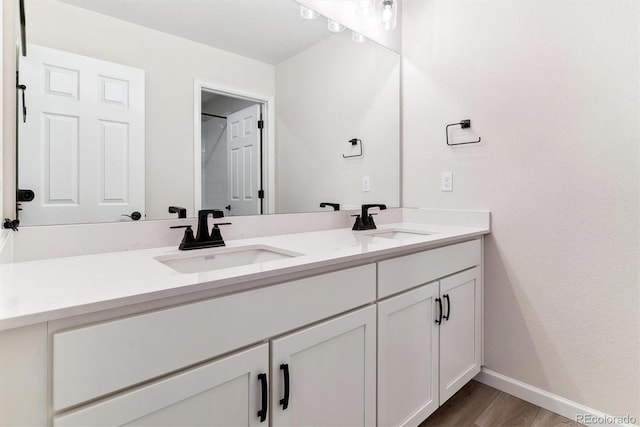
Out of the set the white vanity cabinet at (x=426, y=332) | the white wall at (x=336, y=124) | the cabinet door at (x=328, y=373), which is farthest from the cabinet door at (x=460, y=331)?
the white wall at (x=336, y=124)

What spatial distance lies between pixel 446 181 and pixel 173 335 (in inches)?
64.9

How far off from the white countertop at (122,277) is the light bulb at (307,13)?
119cm

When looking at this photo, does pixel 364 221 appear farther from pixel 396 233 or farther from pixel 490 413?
pixel 490 413

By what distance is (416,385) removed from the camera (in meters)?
1.31

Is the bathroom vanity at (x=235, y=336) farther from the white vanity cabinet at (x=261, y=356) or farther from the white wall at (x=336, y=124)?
the white wall at (x=336, y=124)

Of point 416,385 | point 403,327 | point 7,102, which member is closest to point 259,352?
point 403,327

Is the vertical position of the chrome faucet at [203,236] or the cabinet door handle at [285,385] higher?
the chrome faucet at [203,236]

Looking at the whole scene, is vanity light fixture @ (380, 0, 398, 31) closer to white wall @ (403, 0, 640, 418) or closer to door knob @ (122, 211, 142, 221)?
white wall @ (403, 0, 640, 418)

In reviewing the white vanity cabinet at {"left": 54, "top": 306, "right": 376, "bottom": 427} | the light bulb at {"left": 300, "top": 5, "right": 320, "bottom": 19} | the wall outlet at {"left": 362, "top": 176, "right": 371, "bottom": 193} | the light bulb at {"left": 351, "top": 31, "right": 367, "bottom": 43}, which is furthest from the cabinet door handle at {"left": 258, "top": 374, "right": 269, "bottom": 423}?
the light bulb at {"left": 351, "top": 31, "right": 367, "bottom": 43}

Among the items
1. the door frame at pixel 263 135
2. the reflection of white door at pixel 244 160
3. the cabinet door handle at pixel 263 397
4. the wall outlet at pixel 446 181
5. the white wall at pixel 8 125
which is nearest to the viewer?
the cabinet door handle at pixel 263 397

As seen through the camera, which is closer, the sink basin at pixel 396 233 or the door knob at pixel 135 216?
the door knob at pixel 135 216

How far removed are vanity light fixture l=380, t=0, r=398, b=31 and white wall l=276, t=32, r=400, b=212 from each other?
0.42 ft

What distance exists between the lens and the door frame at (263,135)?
130cm

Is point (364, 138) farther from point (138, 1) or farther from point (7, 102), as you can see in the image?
point (7, 102)
